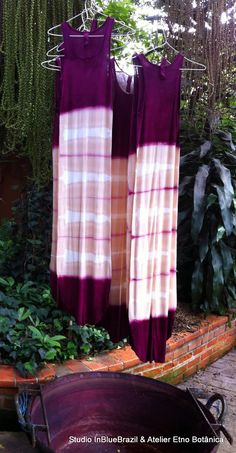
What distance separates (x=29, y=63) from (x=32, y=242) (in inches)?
49.5

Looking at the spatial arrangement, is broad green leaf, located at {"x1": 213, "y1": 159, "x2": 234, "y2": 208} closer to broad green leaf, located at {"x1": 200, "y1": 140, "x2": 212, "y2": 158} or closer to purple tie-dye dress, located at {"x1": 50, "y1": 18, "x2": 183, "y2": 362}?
broad green leaf, located at {"x1": 200, "y1": 140, "x2": 212, "y2": 158}

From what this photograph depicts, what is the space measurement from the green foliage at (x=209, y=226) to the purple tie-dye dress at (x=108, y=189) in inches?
65.3

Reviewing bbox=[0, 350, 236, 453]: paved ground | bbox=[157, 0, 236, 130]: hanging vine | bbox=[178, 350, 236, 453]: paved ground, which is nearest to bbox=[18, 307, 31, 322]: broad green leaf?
bbox=[0, 350, 236, 453]: paved ground

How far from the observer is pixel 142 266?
1.78m

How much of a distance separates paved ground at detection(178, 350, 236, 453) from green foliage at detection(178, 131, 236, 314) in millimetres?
466

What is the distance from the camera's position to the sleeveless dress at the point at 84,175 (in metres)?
1.74

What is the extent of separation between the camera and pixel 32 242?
320 cm

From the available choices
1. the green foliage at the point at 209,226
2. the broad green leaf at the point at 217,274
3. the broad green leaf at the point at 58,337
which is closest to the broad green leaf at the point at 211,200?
the green foliage at the point at 209,226

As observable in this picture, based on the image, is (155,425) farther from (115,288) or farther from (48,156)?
(48,156)

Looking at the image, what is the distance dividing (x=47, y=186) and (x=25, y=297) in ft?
2.74

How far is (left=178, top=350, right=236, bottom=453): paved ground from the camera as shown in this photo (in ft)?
9.96

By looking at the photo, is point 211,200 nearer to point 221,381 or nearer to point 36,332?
point 221,381

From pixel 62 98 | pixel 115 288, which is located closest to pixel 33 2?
pixel 62 98

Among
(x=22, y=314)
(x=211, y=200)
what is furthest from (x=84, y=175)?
(x=211, y=200)
